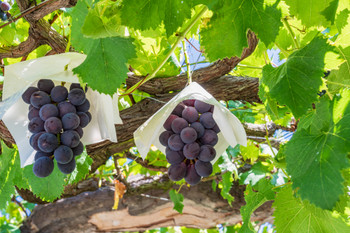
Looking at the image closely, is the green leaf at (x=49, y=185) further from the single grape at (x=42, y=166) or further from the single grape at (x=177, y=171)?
the single grape at (x=177, y=171)

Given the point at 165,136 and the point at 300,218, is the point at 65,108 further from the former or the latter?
the point at 300,218

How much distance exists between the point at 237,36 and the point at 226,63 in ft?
1.94

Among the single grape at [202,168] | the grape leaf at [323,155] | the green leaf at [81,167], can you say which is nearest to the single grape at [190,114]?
the single grape at [202,168]

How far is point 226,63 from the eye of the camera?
1469mm

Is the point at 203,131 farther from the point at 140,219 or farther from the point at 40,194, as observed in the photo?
the point at 140,219

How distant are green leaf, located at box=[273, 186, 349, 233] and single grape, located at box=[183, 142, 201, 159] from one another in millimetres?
340

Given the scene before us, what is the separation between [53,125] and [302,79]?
0.62 m

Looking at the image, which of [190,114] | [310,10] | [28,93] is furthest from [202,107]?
[28,93]

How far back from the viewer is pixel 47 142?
2.73 feet

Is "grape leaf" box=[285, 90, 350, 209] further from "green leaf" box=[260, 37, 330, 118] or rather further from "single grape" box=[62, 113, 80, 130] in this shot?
"single grape" box=[62, 113, 80, 130]

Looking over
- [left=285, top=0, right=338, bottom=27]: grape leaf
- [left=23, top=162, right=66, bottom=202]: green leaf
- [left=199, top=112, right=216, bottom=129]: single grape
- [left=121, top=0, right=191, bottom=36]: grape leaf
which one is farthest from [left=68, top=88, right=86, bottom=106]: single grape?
[left=285, top=0, right=338, bottom=27]: grape leaf

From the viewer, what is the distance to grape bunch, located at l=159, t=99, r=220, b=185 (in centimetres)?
87

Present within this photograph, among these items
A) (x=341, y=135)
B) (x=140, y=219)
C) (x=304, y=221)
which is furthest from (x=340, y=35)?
(x=140, y=219)

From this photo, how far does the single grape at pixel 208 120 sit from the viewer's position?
2.97ft
